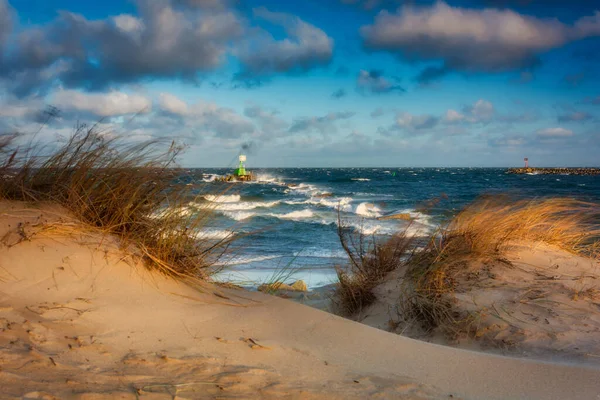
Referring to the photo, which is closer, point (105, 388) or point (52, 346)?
point (105, 388)

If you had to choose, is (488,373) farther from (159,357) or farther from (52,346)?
(52,346)

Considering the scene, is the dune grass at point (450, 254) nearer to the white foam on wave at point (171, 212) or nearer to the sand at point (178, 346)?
the sand at point (178, 346)

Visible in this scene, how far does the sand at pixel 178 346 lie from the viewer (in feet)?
7.74

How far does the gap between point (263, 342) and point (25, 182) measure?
8.56 ft

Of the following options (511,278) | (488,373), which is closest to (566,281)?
(511,278)

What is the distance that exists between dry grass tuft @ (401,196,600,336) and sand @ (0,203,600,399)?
1.09m

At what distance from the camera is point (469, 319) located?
404cm

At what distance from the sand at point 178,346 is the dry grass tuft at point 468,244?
1.09m

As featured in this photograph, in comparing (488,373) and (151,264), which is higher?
(151,264)

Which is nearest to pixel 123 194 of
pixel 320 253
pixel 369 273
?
pixel 369 273

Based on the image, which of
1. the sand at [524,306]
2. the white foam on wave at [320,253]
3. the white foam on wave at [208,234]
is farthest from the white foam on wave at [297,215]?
the sand at [524,306]

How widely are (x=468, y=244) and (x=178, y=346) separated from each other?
10.7 ft

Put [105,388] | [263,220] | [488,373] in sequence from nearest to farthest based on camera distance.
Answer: [105,388] → [488,373] → [263,220]

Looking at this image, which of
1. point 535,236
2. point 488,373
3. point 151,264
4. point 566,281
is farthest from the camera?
point 535,236
